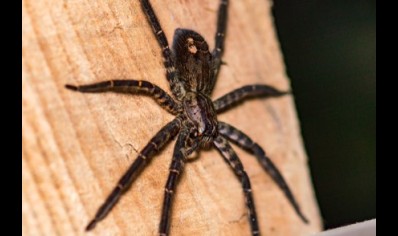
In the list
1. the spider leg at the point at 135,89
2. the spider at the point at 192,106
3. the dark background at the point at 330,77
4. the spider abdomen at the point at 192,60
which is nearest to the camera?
the spider leg at the point at 135,89

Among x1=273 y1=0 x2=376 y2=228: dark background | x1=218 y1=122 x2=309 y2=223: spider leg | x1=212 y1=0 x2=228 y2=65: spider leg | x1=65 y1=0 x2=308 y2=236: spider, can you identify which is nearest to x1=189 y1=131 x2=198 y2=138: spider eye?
x1=65 y1=0 x2=308 y2=236: spider

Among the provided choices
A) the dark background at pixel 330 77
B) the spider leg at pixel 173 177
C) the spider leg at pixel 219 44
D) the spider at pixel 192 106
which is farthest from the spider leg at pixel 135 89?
the dark background at pixel 330 77

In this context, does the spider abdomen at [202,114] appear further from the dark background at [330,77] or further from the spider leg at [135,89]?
the dark background at [330,77]

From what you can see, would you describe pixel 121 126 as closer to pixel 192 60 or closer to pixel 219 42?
pixel 192 60

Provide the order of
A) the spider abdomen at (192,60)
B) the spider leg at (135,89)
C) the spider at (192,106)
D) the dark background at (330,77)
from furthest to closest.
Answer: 1. the dark background at (330,77)
2. the spider abdomen at (192,60)
3. the spider at (192,106)
4. the spider leg at (135,89)

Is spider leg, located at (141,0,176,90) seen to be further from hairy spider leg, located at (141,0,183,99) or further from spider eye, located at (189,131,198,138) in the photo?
spider eye, located at (189,131,198,138)

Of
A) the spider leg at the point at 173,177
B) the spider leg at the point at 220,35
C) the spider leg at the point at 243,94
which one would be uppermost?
the spider leg at the point at 220,35

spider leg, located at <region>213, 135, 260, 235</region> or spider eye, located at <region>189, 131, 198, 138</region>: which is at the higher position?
spider eye, located at <region>189, 131, 198, 138</region>
